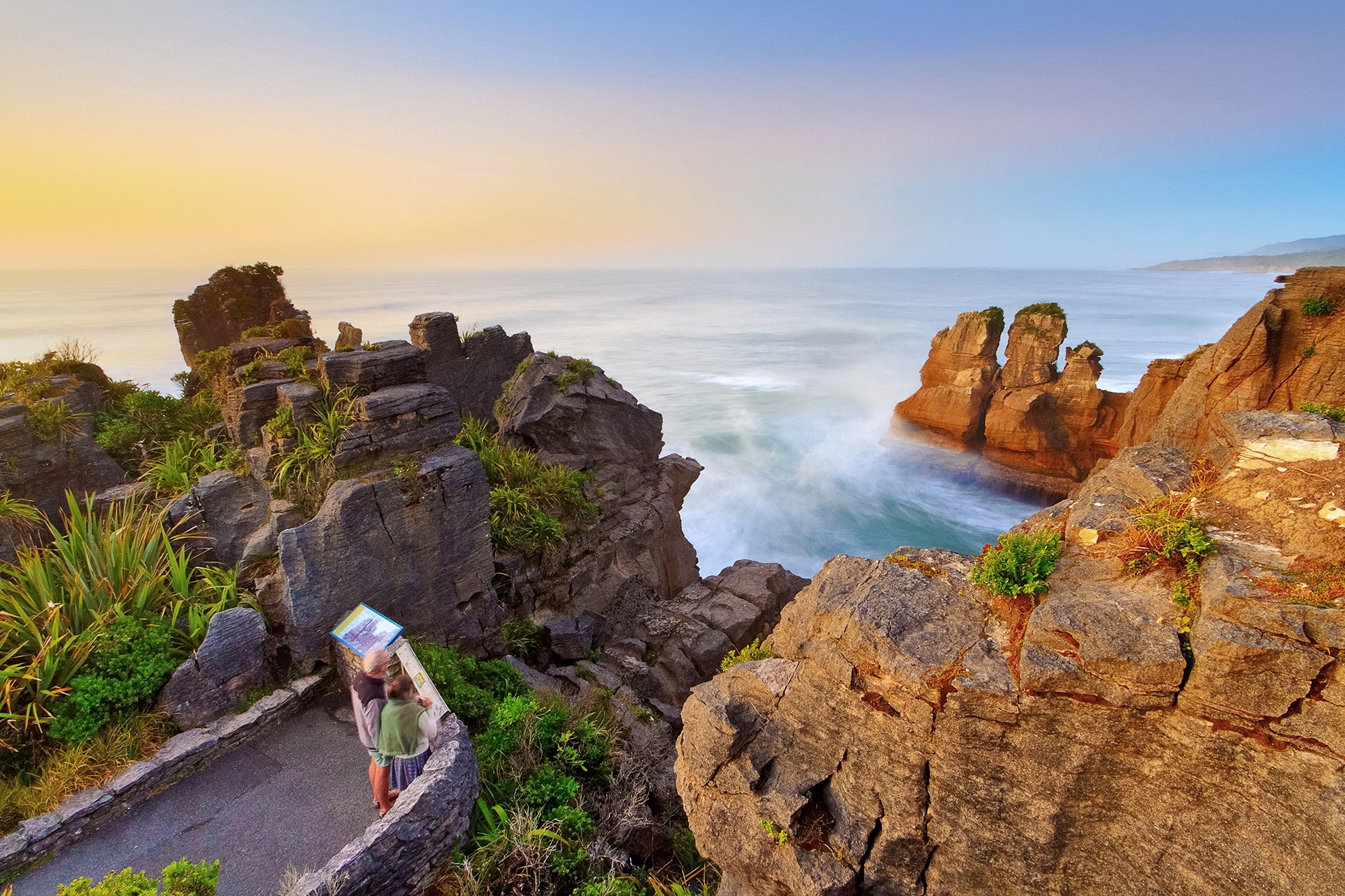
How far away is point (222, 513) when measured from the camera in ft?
28.2

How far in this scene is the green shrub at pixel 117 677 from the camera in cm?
614

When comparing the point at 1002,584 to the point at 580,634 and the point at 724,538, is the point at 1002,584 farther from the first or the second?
the point at 724,538

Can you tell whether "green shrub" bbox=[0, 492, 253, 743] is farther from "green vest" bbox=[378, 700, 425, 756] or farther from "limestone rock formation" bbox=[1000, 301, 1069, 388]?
"limestone rock formation" bbox=[1000, 301, 1069, 388]

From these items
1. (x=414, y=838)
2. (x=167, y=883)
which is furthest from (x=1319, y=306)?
(x=167, y=883)

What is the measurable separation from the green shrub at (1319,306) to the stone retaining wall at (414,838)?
71.2ft

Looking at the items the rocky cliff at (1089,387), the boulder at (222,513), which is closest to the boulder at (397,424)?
the boulder at (222,513)

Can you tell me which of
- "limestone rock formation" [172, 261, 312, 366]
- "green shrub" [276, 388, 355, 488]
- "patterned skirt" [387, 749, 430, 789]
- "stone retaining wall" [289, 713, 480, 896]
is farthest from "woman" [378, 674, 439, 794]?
"limestone rock formation" [172, 261, 312, 366]

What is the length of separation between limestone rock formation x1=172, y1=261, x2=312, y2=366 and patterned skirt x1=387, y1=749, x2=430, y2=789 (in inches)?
504

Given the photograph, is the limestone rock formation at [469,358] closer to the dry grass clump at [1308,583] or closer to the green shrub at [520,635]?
the green shrub at [520,635]

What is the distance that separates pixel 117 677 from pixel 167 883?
343cm

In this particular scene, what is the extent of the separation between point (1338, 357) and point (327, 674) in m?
23.4

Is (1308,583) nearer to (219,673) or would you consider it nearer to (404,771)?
(404,771)

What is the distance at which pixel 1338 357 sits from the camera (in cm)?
1393

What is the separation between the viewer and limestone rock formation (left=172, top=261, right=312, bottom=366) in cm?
1464
